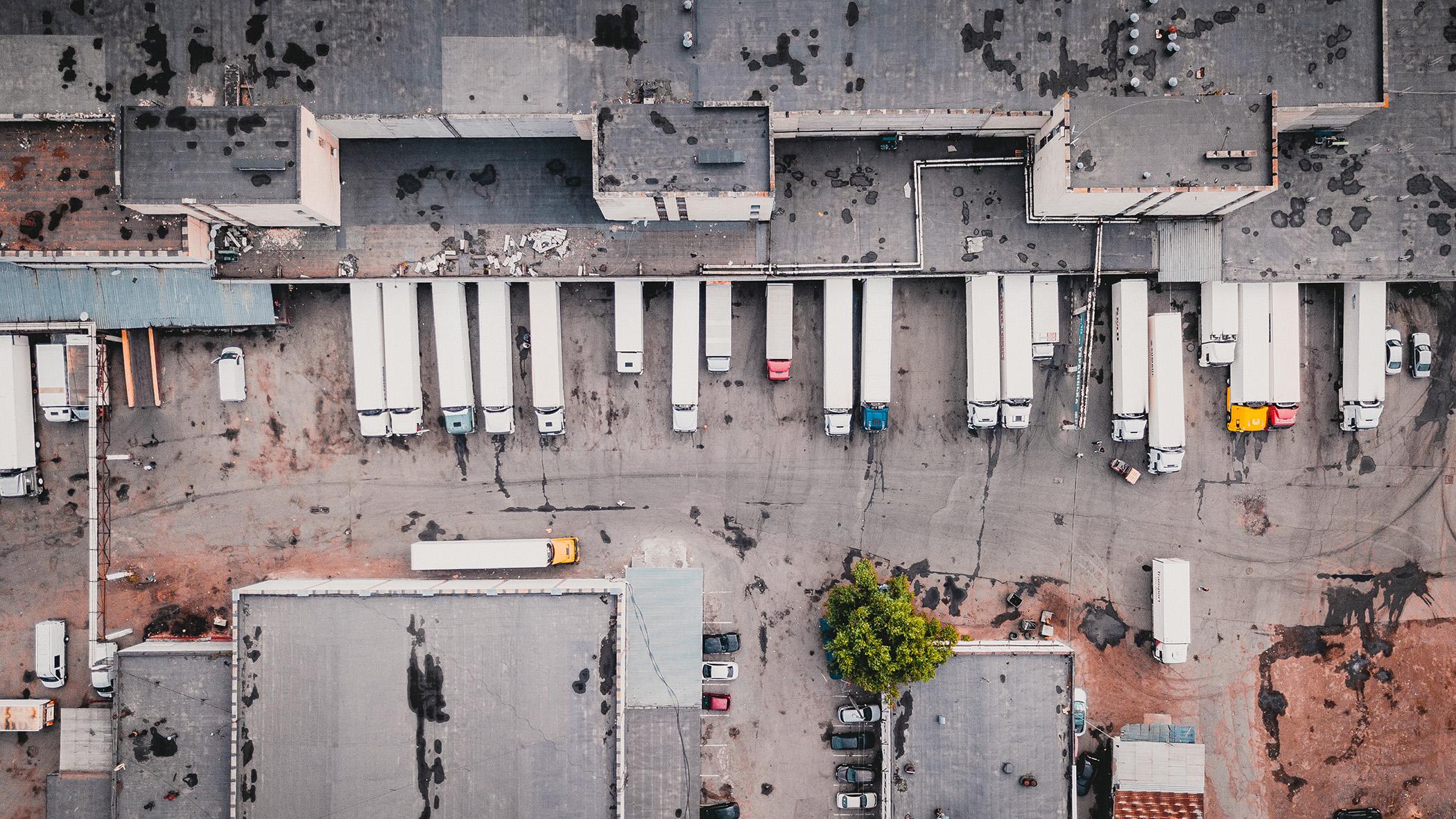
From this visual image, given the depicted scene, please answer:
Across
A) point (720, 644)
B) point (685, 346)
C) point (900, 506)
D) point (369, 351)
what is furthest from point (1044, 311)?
point (369, 351)

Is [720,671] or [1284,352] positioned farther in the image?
[720,671]

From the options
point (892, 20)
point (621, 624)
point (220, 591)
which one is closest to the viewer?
point (892, 20)

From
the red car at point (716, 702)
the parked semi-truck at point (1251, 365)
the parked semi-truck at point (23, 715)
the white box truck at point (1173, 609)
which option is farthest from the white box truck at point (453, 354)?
the parked semi-truck at point (1251, 365)

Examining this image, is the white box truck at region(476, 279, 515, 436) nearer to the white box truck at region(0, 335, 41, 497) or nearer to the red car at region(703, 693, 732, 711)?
the red car at region(703, 693, 732, 711)

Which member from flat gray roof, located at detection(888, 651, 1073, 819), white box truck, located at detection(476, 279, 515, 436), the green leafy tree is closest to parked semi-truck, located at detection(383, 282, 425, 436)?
white box truck, located at detection(476, 279, 515, 436)

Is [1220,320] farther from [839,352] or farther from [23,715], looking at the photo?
[23,715]

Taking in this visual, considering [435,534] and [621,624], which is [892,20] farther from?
[435,534]

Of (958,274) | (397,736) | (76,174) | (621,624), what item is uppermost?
(76,174)

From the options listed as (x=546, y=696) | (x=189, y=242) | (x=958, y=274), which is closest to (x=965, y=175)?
(x=958, y=274)
